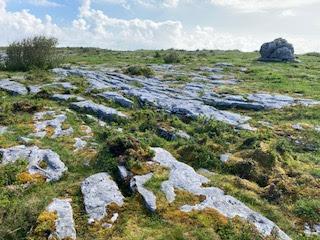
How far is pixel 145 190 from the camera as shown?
15.9 meters

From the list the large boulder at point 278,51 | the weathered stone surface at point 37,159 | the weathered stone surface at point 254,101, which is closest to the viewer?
the weathered stone surface at point 37,159

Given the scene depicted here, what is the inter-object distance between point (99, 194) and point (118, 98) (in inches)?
638

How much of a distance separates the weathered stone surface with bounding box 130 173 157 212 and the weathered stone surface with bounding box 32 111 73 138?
25.4 feet

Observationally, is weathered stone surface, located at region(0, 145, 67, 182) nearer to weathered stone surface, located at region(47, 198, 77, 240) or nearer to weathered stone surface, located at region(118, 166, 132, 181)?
weathered stone surface, located at region(118, 166, 132, 181)

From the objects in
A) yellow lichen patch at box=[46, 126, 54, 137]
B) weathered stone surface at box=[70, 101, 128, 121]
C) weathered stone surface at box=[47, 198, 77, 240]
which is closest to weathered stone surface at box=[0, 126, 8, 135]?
yellow lichen patch at box=[46, 126, 54, 137]

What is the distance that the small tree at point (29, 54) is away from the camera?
150 feet

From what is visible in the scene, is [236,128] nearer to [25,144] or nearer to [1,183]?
[25,144]

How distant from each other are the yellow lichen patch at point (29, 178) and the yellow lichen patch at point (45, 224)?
3.42 meters

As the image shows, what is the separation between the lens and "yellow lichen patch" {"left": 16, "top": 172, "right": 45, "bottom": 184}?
1723 centimetres

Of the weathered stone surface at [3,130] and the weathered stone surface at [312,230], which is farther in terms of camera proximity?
the weathered stone surface at [3,130]

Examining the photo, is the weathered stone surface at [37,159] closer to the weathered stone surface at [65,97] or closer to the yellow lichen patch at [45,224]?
the yellow lichen patch at [45,224]

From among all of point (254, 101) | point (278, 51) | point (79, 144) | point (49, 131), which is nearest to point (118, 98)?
point (49, 131)

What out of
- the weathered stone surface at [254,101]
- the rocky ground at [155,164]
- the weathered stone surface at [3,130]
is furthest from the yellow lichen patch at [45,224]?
the weathered stone surface at [254,101]

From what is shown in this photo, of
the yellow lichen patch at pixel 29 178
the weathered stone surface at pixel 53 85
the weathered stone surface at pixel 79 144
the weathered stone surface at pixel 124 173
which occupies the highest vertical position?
the weathered stone surface at pixel 124 173
